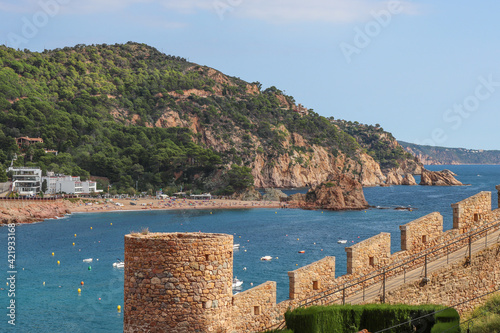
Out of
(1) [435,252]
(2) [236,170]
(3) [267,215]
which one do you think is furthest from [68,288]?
(2) [236,170]

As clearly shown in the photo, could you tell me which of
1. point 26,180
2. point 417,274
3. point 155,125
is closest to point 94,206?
point 26,180

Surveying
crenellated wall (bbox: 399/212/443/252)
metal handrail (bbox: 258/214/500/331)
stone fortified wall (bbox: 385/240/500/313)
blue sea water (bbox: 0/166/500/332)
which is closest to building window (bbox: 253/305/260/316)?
metal handrail (bbox: 258/214/500/331)

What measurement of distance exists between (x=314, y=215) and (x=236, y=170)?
34831 millimetres

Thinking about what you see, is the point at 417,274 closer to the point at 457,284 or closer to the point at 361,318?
the point at 457,284

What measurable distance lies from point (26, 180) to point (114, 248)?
4791 centimetres

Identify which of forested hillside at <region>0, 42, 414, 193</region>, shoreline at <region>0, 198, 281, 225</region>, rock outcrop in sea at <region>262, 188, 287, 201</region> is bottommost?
shoreline at <region>0, 198, 281, 225</region>

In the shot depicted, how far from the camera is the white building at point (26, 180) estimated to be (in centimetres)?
9531

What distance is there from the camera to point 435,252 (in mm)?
12773

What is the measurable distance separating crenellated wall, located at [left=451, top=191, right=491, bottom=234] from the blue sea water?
828 inches

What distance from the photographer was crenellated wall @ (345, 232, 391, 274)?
12.5m

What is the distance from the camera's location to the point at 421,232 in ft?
42.7

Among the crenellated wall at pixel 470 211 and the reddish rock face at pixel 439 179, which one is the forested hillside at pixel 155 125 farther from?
the crenellated wall at pixel 470 211

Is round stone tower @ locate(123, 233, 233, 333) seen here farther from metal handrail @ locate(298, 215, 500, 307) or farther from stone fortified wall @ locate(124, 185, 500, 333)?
metal handrail @ locate(298, 215, 500, 307)

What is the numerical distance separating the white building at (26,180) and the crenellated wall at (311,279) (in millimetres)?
90570
